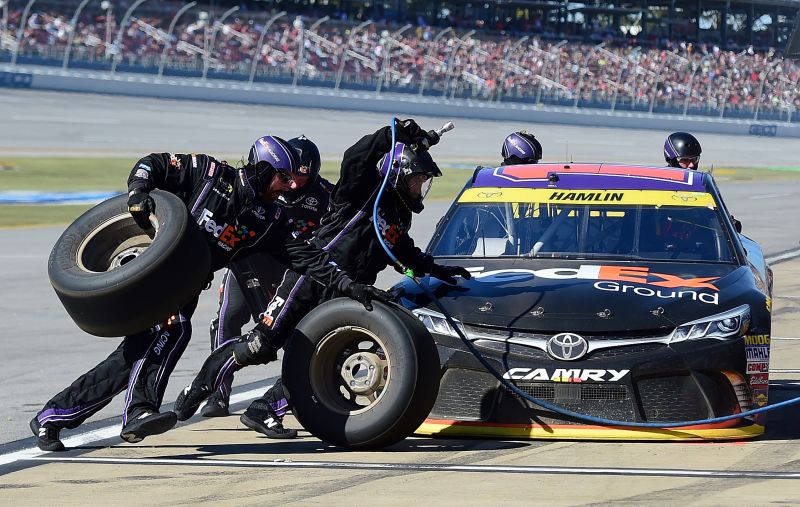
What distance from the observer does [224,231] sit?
7.19m

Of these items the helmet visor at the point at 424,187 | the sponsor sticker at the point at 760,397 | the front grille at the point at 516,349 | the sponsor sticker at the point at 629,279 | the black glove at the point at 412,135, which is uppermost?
the black glove at the point at 412,135

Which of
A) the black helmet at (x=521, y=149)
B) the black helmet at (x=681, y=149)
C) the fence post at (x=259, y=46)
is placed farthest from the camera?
the fence post at (x=259, y=46)

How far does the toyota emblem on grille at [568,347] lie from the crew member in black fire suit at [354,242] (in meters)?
0.91

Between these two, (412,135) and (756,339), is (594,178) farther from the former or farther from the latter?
(756,339)

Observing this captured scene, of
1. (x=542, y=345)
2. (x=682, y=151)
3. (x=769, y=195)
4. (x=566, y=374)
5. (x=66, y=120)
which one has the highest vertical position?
(x=682, y=151)

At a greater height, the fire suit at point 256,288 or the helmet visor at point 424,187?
the helmet visor at point 424,187

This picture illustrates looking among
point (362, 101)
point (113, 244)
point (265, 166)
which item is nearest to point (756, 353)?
point (265, 166)

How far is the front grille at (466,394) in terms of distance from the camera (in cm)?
694

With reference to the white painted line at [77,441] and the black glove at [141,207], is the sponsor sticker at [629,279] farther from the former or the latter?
the white painted line at [77,441]

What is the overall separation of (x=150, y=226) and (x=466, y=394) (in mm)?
1751

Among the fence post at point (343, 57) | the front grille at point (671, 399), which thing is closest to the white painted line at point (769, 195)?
the fence post at point (343, 57)

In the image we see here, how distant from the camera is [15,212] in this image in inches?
880

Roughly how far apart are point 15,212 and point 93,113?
18.9 m

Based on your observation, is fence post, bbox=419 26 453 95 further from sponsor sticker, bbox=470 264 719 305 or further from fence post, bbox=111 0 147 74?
sponsor sticker, bbox=470 264 719 305
